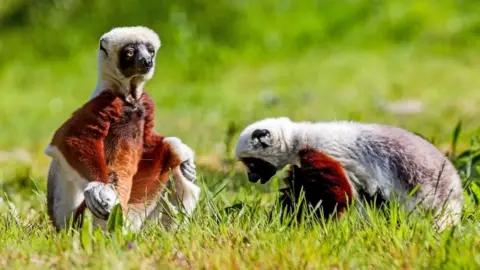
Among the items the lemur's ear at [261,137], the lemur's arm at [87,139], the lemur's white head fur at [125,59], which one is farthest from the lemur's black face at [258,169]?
the lemur's arm at [87,139]

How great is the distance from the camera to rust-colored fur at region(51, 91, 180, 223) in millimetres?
5492

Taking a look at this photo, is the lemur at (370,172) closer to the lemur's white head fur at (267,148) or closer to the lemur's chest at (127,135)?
the lemur's white head fur at (267,148)

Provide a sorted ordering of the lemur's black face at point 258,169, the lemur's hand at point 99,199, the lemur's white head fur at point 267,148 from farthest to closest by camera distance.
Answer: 1. the lemur's black face at point 258,169
2. the lemur's white head fur at point 267,148
3. the lemur's hand at point 99,199

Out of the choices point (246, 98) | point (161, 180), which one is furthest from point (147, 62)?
point (246, 98)

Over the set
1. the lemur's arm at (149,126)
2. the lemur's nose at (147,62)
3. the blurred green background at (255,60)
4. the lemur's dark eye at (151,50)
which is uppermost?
the lemur's dark eye at (151,50)

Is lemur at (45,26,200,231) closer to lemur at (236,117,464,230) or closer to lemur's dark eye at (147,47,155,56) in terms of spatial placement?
lemur's dark eye at (147,47,155,56)

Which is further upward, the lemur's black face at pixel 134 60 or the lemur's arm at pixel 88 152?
the lemur's black face at pixel 134 60

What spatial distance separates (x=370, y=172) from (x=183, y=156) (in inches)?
41.9

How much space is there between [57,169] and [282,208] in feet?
4.37

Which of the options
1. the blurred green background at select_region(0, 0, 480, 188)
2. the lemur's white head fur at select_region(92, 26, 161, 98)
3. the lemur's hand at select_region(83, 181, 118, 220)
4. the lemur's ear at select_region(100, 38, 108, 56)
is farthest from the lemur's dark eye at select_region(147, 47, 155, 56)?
the blurred green background at select_region(0, 0, 480, 188)

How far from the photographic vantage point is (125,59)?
5.75m

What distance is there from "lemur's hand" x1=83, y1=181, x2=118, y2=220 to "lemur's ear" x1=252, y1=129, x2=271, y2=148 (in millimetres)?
1267

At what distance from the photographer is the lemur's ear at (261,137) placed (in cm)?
634

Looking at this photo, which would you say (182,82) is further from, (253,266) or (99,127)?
(253,266)
